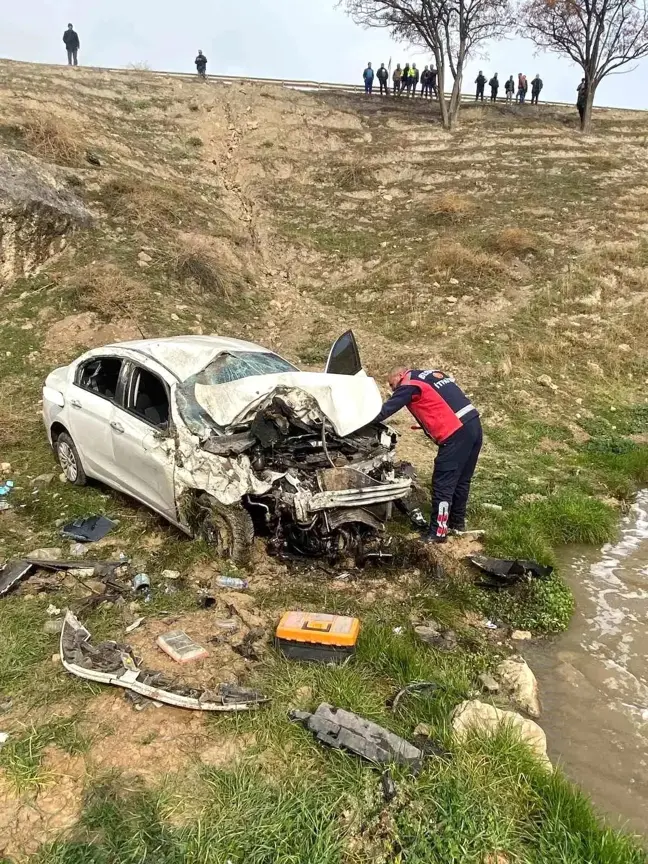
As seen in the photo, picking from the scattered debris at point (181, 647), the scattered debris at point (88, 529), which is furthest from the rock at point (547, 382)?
the scattered debris at point (181, 647)

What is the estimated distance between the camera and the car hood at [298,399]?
4.88 meters

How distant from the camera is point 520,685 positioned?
372 cm

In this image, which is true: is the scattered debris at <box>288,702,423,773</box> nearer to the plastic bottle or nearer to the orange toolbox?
the orange toolbox

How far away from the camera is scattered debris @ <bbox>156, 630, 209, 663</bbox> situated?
3.60m

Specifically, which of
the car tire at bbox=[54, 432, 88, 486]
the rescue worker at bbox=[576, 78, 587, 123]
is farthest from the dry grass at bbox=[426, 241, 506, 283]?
the rescue worker at bbox=[576, 78, 587, 123]

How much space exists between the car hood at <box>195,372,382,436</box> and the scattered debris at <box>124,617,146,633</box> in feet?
5.26

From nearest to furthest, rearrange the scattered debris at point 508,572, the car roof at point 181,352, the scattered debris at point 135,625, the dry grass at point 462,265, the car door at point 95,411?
1. the scattered debris at point 135,625
2. the scattered debris at point 508,572
3. the car roof at point 181,352
4. the car door at point 95,411
5. the dry grass at point 462,265

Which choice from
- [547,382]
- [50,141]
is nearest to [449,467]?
[547,382]

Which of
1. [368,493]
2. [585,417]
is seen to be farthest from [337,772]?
[585,417]

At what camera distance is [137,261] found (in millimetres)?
11594

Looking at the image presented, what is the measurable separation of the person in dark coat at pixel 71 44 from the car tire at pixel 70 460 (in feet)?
74.9

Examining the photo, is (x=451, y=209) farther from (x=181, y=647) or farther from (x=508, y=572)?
(x=181, y=647)

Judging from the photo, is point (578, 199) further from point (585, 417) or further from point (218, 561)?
point (218, 561)

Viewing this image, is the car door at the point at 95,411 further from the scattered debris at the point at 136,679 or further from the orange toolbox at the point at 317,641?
the orange toolbox at the point at 317,641
